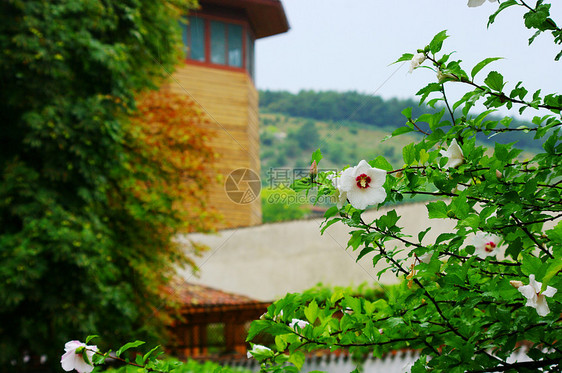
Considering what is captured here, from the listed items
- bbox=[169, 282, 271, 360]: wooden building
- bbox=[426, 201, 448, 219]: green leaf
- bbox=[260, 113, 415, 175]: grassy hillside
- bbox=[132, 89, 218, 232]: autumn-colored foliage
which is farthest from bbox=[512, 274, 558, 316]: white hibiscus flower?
bbox=[260, 113, 415, 175]: grassy hillside

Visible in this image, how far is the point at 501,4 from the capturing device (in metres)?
1.18

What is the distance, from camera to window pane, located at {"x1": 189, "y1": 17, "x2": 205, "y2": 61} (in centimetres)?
1191

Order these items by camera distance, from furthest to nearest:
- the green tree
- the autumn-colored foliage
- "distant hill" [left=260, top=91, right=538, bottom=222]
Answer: "distant hill" [left=260, top=91, right=538, bottom=222] → the autumn-colored foliage → the green tree

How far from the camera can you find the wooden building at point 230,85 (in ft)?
35.6

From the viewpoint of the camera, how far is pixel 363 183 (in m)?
1.20

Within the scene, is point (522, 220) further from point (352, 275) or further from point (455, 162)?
point (352, 275)

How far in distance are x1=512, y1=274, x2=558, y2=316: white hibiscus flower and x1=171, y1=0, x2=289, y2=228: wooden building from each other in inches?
370

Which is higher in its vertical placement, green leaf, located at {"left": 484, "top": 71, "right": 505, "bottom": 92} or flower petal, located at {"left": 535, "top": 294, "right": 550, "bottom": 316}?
green leaf, located at {"left": 484, "top": 71, "right": 505, "bottom": 92}

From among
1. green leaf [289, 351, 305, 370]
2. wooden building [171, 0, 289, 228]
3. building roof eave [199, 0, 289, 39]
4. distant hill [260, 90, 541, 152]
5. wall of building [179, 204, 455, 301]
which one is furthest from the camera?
distant hill [260, 90, 541, 152]

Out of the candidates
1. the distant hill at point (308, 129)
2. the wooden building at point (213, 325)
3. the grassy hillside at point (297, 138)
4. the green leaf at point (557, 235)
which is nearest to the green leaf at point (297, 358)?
the green leaf at point (557, 235)

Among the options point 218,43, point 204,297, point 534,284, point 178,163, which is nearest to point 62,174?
point 178,163

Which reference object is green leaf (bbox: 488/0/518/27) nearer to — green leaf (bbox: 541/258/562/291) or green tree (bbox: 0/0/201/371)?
green leaf (bbox: 541/258/562/291)

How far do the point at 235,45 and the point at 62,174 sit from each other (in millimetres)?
6635

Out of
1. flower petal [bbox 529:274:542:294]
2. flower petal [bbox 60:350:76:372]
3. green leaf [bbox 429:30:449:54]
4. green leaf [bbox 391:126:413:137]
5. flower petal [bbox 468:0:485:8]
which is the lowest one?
flower petal [bbox 60:350:76:372]
